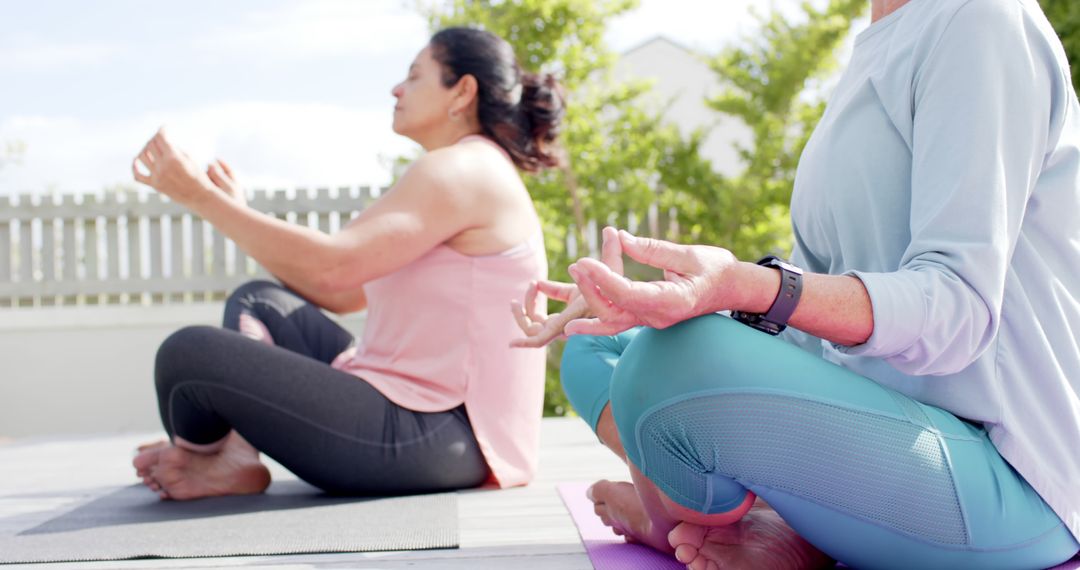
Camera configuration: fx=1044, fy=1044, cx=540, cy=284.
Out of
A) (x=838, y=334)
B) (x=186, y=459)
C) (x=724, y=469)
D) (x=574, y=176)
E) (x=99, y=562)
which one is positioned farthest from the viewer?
(x=574, y=176)

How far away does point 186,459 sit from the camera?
2.61 m

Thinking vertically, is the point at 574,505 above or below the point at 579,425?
above

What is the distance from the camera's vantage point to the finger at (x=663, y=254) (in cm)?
114

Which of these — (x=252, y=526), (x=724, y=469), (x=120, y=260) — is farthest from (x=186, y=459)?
(x=120, y=260)

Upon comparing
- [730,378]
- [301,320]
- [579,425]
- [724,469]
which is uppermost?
[730,378]

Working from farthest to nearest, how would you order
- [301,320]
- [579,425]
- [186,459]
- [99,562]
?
[579,425], [301,320], [186,459], [99,562]

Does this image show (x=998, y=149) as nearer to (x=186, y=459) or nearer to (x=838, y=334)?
(x=838, y=334)

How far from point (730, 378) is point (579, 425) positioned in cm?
364

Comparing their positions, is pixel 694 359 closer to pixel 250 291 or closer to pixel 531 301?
pixel 531 301

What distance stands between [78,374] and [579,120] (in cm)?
374

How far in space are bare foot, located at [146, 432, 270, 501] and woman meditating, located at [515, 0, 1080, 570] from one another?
1.58m

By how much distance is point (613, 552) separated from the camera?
1750mm

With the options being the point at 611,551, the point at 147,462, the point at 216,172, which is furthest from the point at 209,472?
the point at 611,551

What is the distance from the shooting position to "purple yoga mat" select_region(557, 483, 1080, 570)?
1.61m
